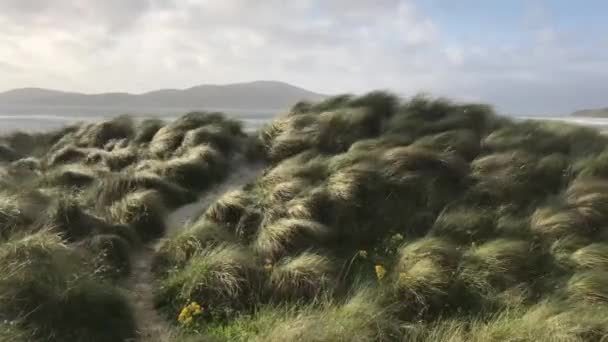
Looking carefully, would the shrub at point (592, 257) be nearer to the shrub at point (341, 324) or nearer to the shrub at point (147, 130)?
the shrub at point (341, 324)

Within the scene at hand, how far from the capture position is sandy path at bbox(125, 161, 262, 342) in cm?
548

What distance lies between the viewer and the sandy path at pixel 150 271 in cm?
548

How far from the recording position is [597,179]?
7660mm

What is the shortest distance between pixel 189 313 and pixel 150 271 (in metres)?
1.58

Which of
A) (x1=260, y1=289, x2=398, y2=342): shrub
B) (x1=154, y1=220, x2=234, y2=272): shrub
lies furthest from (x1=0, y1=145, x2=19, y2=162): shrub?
(x1=260, y1=289, x2=398, y2=342): shrub

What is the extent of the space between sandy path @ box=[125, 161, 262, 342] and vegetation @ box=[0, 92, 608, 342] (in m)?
0.12

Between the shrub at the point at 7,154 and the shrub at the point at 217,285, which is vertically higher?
the shrub at the point at 7,154

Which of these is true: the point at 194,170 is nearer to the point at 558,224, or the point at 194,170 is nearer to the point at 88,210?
the point at 88,210

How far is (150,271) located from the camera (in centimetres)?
699

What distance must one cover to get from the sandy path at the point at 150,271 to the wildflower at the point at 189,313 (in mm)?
159

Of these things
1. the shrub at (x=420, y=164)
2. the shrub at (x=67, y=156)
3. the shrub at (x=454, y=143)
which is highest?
the shrub at (x=454, y=143)

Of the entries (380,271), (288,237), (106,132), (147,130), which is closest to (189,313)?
(288,237)

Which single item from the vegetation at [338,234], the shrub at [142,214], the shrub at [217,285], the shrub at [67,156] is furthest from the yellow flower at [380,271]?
the shrub at [67,156]

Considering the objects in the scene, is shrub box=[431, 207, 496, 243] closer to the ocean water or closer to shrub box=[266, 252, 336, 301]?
shrub box=[266, 252, 336, 301]
